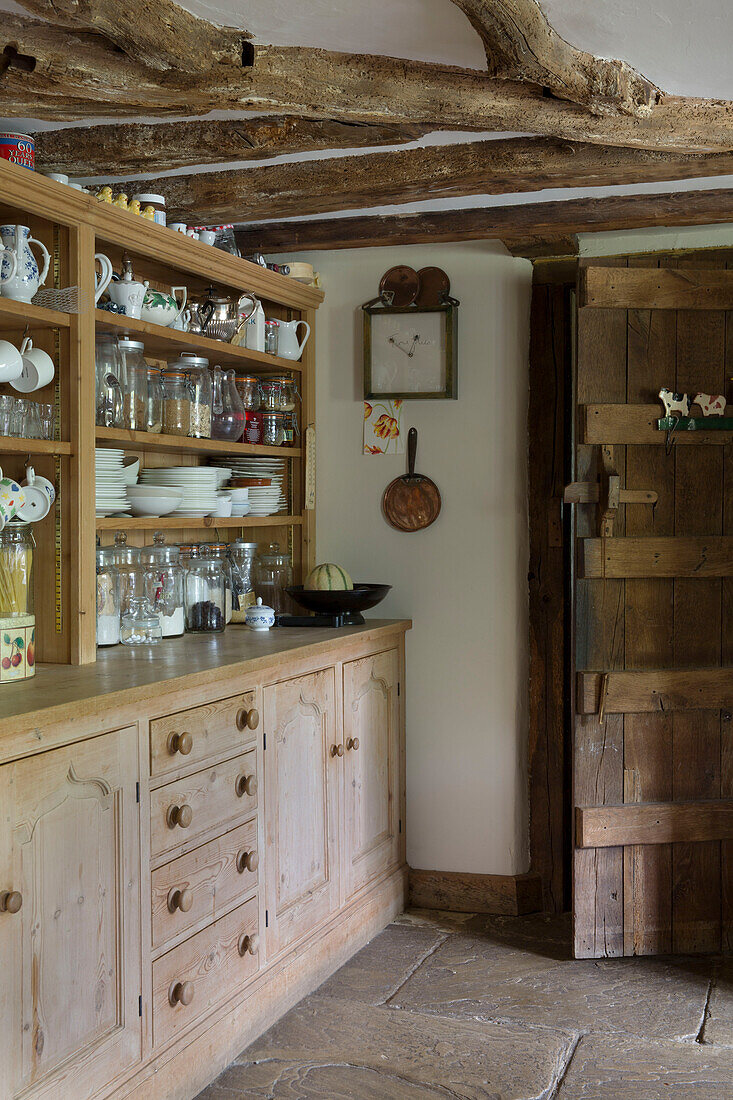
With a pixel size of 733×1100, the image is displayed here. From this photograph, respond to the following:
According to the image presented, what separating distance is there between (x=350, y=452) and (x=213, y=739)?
1.53m

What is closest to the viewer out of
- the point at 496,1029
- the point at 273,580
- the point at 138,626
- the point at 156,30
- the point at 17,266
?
the point at 156,30

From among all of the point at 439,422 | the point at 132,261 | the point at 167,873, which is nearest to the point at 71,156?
the point at 132,261

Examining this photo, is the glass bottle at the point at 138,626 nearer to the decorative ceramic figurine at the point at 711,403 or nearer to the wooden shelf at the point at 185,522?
the wooden shelf at the point at 185,522

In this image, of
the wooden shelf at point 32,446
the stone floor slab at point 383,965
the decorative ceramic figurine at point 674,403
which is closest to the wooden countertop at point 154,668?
the wooden shelf at point 32,446

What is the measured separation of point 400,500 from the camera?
374 centimetres

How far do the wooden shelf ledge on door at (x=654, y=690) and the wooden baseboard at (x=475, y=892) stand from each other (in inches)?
29.3

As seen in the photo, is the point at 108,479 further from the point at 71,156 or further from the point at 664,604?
the point at 664,604

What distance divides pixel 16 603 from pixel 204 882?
764 millimetres

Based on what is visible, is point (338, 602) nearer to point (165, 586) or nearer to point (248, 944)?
point (165, 586)

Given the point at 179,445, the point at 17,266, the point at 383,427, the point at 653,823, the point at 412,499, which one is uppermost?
the point at 17,266

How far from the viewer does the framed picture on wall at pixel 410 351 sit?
3680 millimetres

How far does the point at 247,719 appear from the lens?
8.78 feet

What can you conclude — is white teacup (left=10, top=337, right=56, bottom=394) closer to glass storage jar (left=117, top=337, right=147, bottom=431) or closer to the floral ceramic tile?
glass storage jar (left=117, top=337, right=147, bottom=431)

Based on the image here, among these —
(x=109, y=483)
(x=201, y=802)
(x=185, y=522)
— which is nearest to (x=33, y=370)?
(x=109, y=483)
